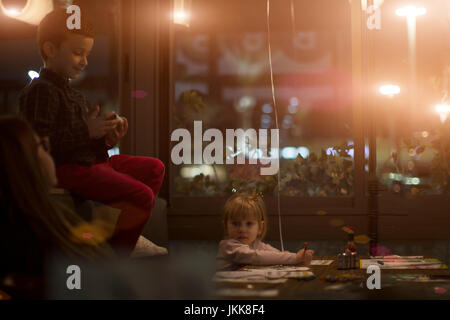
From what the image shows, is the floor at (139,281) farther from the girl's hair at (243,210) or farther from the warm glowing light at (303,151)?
the warm glowing light at (303,151)

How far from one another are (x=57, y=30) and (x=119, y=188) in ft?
1.83

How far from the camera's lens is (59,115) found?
1750 millimetres

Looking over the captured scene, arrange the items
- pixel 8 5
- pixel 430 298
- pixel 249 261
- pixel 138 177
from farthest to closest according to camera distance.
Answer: pixel 8 5 → pixel 249 261 → pixel 138 177 → pixel 430 298

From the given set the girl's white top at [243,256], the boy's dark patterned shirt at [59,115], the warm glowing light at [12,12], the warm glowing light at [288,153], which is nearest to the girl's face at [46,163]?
the boy's dark patterned shirt at [59,115]

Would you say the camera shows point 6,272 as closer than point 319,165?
Yes

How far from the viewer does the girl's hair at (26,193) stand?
1361mm

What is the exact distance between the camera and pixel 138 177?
209 cm

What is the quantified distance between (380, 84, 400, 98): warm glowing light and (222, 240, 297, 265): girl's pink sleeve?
4.93ft

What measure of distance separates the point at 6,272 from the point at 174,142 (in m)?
1.99

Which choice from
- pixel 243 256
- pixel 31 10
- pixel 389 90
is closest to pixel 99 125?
pixel 243 256

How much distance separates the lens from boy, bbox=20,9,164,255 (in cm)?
172

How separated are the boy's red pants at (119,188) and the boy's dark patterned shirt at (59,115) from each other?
4 cm
